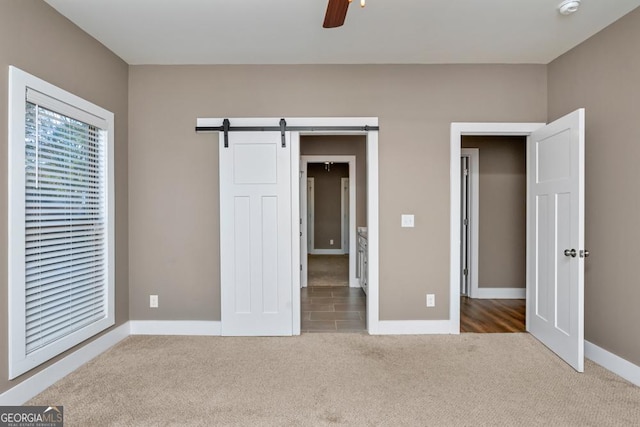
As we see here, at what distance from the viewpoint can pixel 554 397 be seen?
2104mm

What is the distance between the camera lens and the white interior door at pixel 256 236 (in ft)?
10.2

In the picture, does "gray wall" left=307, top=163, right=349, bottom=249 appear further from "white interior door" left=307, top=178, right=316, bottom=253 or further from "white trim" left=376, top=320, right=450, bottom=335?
"white trim" left=376, top=320, right=450, bottom=335

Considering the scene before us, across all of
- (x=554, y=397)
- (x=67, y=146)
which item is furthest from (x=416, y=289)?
(x=67, y=146)

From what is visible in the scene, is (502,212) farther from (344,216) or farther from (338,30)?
(344,216)

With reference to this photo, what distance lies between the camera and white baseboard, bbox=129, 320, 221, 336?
125 inches

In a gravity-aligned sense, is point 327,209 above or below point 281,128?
below

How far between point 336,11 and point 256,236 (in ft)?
6.86

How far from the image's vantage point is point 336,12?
160cm

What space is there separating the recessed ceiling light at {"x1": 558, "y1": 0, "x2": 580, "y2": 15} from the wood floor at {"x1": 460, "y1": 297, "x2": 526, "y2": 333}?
2768 millimetres

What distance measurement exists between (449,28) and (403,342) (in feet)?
8.78

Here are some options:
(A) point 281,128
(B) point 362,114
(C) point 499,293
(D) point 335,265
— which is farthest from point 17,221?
(D) point 335,265

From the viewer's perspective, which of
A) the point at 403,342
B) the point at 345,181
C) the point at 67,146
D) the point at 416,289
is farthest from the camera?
the point at 345,181

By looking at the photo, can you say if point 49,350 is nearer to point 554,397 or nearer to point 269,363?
point 269,363

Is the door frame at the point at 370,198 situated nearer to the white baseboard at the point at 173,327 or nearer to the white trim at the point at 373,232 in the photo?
the white trim at the point at 373,232
